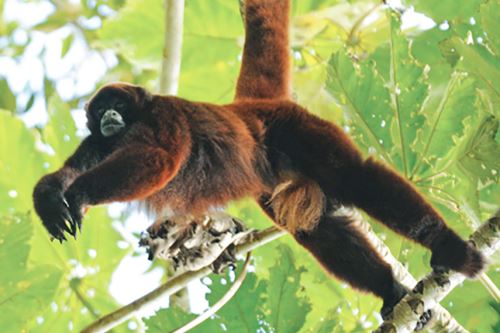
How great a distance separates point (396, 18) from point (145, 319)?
1.97 meters

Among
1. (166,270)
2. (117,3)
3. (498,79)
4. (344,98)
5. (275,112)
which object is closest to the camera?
(498,79)

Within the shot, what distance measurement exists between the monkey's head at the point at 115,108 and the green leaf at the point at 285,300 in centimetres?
109

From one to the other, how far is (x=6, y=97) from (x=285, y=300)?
3737mm

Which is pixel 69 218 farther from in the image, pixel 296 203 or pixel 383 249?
pixel 383 249

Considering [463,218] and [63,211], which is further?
[463,218]

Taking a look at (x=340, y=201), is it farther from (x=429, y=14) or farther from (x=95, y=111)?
(x=95, y=111)

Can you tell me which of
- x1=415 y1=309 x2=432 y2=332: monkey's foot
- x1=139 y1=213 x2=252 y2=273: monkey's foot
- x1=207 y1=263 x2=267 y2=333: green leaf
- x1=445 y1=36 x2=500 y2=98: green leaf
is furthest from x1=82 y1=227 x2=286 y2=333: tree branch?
x1=445 y1=36 x2=500 y2=98: green leaf

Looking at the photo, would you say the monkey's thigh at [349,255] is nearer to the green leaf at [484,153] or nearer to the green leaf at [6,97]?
the green leaf at [484,153]

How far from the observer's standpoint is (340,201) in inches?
167

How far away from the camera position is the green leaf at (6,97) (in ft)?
22.2

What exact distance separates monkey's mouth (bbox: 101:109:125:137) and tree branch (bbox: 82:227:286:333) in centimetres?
86

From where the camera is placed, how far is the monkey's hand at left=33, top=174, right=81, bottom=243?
3529mm

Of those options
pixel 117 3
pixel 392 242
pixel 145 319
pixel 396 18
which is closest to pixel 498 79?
pixel 396 18

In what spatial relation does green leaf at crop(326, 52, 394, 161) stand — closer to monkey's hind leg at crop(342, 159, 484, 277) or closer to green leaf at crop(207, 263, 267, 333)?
monkey's hind leg at crop(342, 159, 484, 277)
